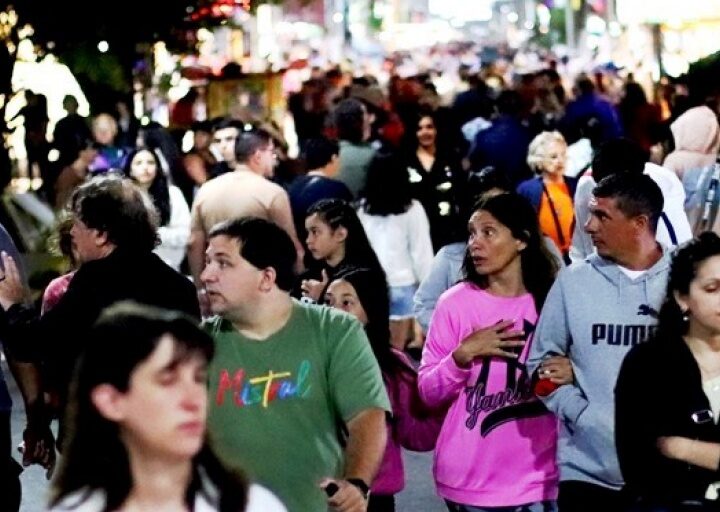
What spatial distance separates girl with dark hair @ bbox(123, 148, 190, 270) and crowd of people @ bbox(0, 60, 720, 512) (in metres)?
3.27

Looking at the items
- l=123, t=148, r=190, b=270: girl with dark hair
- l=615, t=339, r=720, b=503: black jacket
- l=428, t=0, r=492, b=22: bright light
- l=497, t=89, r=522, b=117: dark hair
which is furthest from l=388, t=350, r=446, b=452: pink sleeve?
l=428, t=0, r=492, b=22: bright light

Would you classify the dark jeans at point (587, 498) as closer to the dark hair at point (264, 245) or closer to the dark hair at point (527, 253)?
the dark hair at point (527, 253)

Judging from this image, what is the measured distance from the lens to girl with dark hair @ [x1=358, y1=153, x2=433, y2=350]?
11820mm

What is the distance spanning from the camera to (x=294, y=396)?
201 inches

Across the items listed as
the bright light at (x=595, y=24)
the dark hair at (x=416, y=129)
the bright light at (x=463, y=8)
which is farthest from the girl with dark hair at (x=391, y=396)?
the bright light at (x=463, y=8)

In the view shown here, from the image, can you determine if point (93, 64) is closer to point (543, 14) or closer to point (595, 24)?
point (595, 24)

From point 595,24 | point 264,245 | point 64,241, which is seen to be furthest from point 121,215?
point 595,24

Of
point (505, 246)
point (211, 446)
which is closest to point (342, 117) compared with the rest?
point (505, 246)

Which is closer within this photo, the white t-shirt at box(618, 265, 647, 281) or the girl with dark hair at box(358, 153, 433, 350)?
the white t-shirt at box(618, 265, 647, 281)

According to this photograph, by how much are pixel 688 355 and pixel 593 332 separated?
1.11 metres

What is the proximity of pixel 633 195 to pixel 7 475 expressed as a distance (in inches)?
99.5

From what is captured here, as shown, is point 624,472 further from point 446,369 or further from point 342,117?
point 342,117

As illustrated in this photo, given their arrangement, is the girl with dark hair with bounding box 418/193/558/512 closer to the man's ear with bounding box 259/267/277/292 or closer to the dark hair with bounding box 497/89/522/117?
the man's ear with bounding box 259/267/277/292

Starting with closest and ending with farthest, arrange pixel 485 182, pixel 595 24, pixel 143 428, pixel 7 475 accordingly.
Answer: pixel 143 428 → pixel 7 475 → pixel 485 182 → pixel 595 24
